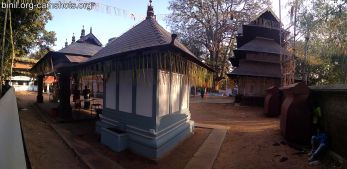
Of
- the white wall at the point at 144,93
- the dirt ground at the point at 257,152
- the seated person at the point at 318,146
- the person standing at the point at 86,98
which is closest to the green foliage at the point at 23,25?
the person standing at the point at 86,98

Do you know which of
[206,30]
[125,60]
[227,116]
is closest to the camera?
[125,60]

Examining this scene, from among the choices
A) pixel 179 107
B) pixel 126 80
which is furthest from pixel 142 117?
pixel 179 107

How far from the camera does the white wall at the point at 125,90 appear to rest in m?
11.2

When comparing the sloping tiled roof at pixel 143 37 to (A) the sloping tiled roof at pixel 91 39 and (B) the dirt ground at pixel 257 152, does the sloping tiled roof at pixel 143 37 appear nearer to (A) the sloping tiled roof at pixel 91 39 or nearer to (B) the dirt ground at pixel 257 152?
(B) the dirt ground at pixel 257 152

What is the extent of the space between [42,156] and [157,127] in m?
4.08

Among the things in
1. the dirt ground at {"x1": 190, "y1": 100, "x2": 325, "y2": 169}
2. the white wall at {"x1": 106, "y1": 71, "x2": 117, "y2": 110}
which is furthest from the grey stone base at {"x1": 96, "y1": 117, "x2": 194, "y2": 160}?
the dirt ground at {"x1": 190, "y1": 100, "x2": 325, "y2": 169}

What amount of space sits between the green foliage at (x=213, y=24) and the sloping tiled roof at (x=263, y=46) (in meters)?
12.8

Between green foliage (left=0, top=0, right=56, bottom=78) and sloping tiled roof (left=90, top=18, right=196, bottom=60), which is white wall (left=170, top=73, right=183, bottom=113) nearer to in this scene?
sloping tiled roof (left=90, top=18, right=196, bottom=60)

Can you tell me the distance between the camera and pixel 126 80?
1147 cm

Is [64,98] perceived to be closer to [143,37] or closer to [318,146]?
[143,37]

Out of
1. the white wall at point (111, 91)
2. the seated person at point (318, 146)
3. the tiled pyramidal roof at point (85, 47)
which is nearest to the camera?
the seated person at point (318, 146)

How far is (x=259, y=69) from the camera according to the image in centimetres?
2573

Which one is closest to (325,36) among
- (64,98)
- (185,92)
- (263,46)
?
(263,46)

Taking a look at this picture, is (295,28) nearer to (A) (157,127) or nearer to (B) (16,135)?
(A) (157,127)
